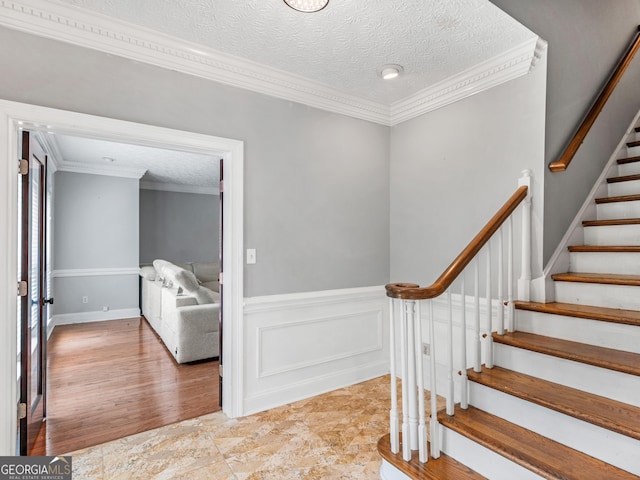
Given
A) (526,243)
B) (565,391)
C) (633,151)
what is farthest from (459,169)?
(565,391)

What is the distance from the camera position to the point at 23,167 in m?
2.00

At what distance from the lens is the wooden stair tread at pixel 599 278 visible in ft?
6.45

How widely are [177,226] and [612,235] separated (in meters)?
7.35

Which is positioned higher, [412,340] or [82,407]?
[412,340]

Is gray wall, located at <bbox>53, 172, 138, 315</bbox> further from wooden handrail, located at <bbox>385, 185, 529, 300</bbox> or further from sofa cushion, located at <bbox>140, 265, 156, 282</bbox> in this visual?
wooden handrail, located at <bbox>385, 185, 529, 300</bbox>

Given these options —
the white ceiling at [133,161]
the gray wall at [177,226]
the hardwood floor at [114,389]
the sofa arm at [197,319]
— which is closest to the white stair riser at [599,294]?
the hardwood floor at [114,389]

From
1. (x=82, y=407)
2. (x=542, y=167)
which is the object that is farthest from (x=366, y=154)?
(x=82, y=407)

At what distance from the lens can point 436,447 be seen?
5.79ft

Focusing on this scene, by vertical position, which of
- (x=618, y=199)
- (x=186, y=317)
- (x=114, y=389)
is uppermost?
(x=618, y=199)

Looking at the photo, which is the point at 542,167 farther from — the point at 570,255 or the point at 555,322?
the point at 555,322

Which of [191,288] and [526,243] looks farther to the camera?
[191,288]

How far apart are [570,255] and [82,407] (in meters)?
3.85

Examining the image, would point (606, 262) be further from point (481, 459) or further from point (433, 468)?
point (433, 468)

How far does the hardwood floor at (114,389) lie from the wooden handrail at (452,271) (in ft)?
6.23
